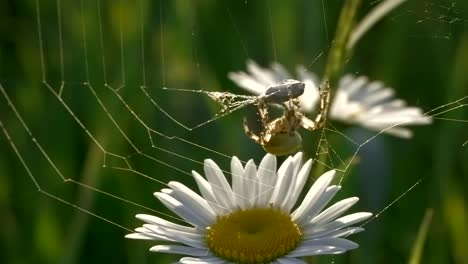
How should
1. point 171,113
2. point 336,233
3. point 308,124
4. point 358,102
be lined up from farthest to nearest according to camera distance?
point 171,113, point 358,102, point 308,124, point 336,233

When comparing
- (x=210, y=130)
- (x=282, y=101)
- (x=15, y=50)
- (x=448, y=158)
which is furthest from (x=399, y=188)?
(x=15, y=50)

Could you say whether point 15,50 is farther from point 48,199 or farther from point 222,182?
point 222,182

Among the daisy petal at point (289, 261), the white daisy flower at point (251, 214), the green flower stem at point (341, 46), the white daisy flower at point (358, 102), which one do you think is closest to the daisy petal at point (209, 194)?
the white daisy flower at point (251, 214)

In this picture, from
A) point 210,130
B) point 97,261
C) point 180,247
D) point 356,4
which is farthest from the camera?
point 210,130

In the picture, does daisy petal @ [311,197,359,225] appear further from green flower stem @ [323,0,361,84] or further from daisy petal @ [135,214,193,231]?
green flower stem @ [323,0,361,84]

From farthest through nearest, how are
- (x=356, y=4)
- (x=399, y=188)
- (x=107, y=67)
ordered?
(x=107, y=67), (x=399, y=188), (x=356, y=4)

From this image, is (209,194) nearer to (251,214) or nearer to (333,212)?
(251,214)

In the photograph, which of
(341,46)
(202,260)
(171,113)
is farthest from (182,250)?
(171,113)

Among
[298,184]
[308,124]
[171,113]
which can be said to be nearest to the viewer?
[298,184]
